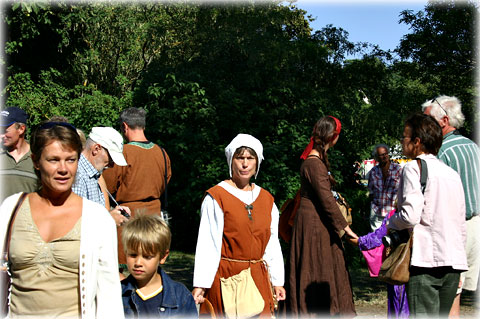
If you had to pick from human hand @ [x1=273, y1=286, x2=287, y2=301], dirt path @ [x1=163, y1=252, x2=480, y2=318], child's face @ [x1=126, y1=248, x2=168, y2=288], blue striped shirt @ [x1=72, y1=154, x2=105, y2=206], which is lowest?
dirt path @ [x1=163, y1=252, x2=480, y2=318]

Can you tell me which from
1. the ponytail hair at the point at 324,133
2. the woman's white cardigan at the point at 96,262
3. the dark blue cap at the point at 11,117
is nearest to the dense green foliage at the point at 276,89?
the ponytail hair at the point at 324,133

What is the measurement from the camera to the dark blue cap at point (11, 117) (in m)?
4.50

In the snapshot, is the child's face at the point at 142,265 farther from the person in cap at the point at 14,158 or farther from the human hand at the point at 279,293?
the person in cap at the point at 14,158

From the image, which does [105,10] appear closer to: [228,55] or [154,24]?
[154,24]

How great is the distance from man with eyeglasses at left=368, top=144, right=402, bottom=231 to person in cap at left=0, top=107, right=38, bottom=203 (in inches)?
208

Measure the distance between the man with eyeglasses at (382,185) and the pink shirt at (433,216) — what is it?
14.2ft

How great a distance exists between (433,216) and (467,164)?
32.8 inches

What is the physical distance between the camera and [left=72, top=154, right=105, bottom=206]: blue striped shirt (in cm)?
402

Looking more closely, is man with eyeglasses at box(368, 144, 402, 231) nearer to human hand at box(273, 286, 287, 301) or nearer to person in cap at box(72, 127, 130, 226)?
human hand at box(273, 286, 287, 301)

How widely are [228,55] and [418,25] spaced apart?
3883mm

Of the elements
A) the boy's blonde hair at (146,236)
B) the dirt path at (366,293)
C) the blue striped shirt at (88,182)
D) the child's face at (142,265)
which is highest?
the blue striped shirt at (88,182)

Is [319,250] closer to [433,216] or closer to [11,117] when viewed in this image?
[433,216]

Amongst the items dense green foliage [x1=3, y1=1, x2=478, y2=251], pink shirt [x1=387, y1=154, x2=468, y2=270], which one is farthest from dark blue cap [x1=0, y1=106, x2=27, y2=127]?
dense green foliage [x1=3, y1=1, x2=478, y2=251]

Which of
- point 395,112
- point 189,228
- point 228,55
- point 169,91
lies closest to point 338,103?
point 395,112
